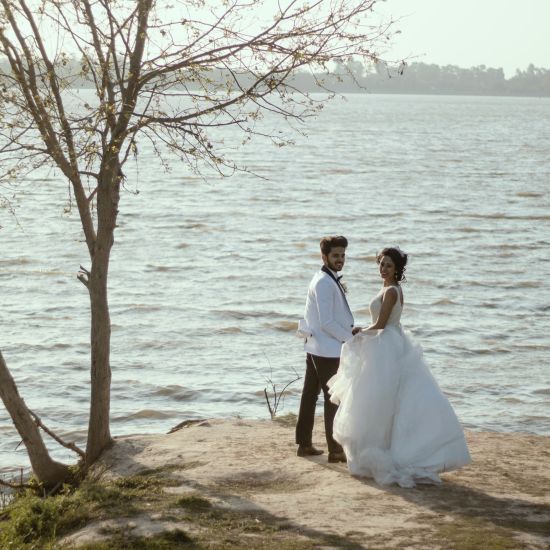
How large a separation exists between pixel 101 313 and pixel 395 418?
344 centimetres

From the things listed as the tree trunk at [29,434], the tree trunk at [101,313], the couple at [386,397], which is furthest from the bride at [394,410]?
the tree trunk at [29,434]

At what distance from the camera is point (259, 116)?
10789mm

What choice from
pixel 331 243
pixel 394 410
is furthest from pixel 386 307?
pixel 394 410

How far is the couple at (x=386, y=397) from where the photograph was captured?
389 inches

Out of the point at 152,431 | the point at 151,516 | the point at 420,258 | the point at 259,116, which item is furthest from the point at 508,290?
the point at 151,516

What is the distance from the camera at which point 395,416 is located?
32.6ft

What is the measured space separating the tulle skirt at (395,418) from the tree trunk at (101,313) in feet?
9.38

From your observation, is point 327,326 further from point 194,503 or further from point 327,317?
point 194,503

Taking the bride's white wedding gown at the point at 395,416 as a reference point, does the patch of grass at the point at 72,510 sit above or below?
below

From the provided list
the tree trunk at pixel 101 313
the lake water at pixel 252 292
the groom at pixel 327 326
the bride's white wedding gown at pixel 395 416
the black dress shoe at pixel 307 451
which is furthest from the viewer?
the lake water at pixel 252 292

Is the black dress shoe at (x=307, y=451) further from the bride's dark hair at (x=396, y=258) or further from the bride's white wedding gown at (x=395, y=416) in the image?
the bride's dark hair at (x=396, y=258)

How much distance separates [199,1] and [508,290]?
1969 cm

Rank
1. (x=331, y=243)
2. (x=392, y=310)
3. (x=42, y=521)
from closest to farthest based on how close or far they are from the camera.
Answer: (x=42, y=521) < (x=392, y=310) < (x=331, y=243)

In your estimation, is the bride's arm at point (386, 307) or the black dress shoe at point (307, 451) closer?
the bride's arm at point (386, 307)
